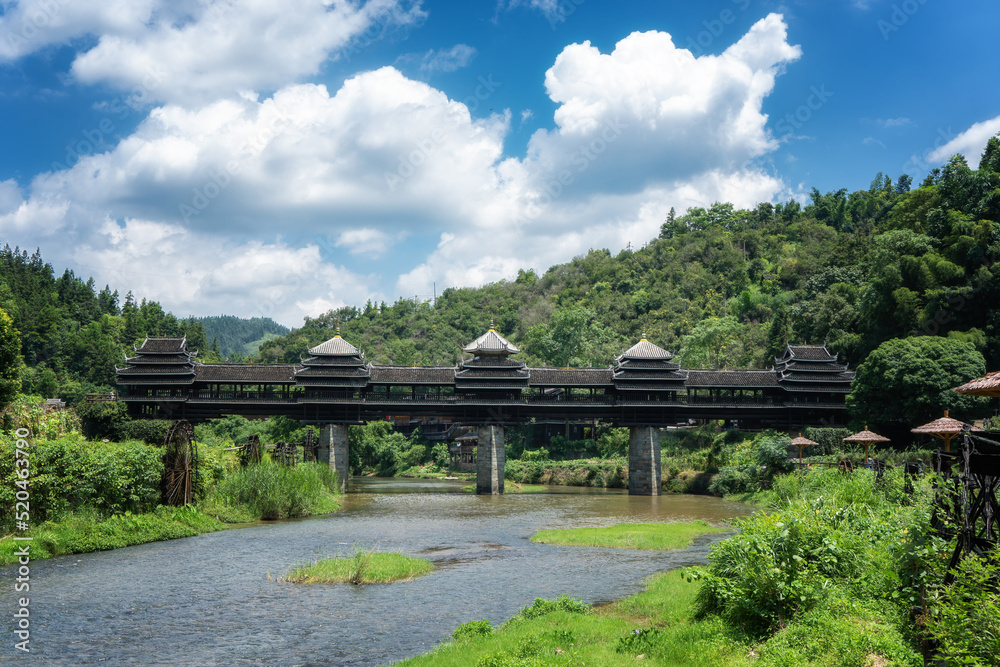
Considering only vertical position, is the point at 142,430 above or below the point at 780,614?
above

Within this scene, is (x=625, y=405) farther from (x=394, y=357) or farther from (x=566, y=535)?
(x=394, y=357)

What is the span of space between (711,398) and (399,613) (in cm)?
4004

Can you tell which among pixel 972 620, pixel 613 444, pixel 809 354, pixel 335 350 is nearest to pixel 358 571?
pixel 972 620

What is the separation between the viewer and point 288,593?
755 inches

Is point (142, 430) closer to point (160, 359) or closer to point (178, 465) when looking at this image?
point (160, 359)

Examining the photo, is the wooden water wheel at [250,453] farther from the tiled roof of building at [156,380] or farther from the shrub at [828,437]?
the shrub at [828,437]

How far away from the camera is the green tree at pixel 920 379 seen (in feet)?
124

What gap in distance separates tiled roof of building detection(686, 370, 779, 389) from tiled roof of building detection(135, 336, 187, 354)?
35.3m

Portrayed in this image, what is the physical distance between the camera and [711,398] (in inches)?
Answer: 2094

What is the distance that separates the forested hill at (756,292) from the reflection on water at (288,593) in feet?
91.1

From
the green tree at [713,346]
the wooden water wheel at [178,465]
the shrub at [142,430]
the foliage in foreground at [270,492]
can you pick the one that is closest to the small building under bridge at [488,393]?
the shrub at [142,430]

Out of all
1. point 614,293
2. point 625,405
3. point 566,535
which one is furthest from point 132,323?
point 566,535

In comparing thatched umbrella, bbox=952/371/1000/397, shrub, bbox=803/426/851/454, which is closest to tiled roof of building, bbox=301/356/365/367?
shrub, bbox=803/426/851/454

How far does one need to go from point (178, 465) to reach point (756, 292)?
233 feet
